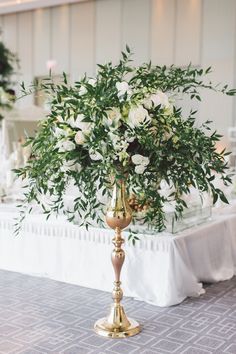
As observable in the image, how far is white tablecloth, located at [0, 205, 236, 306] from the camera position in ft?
13.2

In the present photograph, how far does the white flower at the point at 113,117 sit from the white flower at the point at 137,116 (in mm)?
70

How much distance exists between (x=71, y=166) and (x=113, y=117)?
0.37m

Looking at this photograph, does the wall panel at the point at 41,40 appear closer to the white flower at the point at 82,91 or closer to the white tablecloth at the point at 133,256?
the white tablecloth at the point at 133,256

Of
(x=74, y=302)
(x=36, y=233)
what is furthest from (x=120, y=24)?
(x=74, y=302)

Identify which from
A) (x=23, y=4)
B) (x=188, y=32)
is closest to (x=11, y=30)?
(x=23, y=4)

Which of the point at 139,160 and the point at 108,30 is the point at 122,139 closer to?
the point at 139,160

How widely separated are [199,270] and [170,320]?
824mm

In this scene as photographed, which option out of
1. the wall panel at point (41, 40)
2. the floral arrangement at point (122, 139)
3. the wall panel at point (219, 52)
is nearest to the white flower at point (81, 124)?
the floral arrangement at point (122, 139)

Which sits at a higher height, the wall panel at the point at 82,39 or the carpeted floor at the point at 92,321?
the wall panel at the point at 82,39

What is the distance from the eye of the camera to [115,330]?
3393 millimetres

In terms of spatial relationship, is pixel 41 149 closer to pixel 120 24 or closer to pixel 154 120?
pixel 154 120

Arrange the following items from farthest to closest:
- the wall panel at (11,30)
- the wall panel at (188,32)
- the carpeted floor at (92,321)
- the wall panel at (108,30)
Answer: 1. the wall panel at (11,30)
2. the wall panel at (108,30)
3. the wall panel at (188,32)
4. the carpeted floor at (92,321)

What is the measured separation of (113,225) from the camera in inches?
130

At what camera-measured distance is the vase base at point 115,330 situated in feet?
11.0
